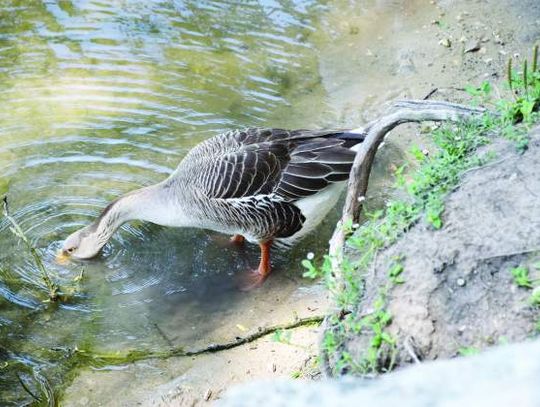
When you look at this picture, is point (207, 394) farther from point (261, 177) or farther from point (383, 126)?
point (383, 126)

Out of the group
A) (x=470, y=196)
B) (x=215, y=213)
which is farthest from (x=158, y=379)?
(x=470, y=196)

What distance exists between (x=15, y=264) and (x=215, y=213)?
1.70m

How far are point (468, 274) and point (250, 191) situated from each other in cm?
245

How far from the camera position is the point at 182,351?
15.8ft

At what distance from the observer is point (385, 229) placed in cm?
356

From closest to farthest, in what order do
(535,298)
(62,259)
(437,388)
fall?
(437,388)
(535,298)
(62,259)

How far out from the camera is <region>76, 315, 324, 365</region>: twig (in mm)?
4738

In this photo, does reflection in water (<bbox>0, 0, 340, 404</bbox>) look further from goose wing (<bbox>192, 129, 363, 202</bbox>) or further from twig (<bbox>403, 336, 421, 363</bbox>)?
twig (<bbox>403, 336, 421, 363</bbox>)

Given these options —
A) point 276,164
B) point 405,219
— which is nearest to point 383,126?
point 405,219

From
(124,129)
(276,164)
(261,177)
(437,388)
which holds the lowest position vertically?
(124,129)

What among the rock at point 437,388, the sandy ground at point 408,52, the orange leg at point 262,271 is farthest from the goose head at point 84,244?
the rock at point 437,388

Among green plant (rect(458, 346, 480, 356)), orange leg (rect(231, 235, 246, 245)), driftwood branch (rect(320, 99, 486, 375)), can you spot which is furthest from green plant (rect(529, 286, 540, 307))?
orange leg (rect(231, 235, 246, 245))

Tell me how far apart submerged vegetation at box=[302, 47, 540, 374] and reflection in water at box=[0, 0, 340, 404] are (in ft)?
6.05

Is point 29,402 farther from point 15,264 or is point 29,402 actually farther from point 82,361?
point 15,264
